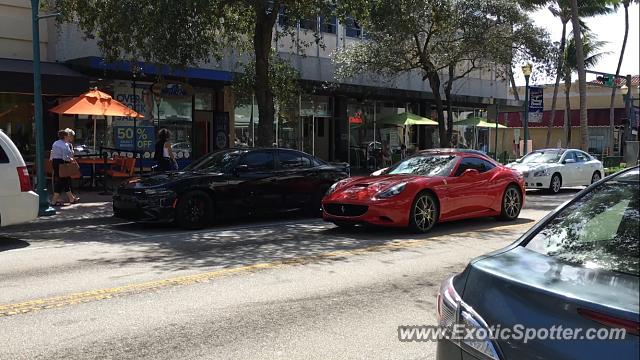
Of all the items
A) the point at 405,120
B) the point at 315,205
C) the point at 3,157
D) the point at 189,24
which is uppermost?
the point at 189,24

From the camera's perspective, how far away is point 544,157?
20.4m

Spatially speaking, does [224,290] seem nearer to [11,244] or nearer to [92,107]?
[11,244]

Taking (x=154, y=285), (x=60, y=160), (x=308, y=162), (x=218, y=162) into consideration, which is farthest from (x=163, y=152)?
(x=154, y=285)

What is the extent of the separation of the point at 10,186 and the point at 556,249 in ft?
28.2

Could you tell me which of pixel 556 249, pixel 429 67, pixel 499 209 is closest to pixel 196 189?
pixel 499 209

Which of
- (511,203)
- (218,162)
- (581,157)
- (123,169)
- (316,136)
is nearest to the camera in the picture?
(218,162)

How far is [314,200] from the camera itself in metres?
12.8

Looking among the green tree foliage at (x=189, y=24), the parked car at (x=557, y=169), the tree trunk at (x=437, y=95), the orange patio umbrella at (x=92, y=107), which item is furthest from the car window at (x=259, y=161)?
the tree trunk at (x=437, y=95)

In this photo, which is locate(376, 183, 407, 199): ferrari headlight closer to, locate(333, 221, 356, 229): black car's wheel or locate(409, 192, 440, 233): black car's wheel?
locate(409, 192, 440, 233): black car's wheel

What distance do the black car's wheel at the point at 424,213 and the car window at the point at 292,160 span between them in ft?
11.0

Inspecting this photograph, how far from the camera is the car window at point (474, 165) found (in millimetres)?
10949

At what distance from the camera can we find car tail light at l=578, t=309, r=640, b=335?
2091 mm

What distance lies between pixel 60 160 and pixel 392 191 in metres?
8.28

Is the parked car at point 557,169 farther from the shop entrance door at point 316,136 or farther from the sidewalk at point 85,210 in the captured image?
the sidewalk at point 85,210
